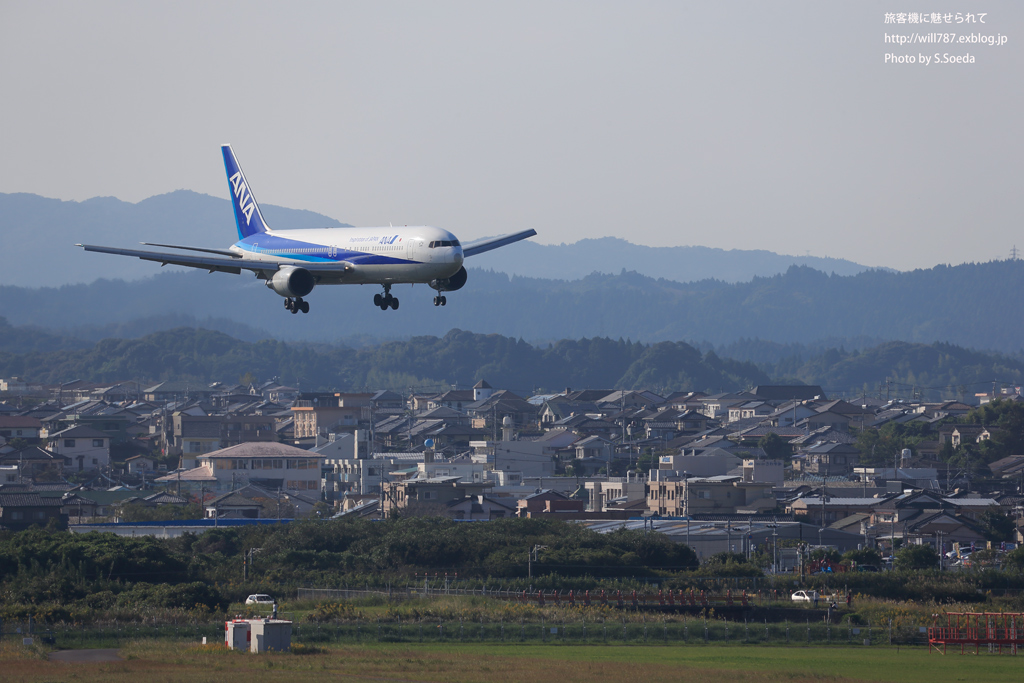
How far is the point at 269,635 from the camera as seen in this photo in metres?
41.0

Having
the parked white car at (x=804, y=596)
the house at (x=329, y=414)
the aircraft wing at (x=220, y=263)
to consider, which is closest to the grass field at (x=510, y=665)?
the parked white car at (x=804, y=596)

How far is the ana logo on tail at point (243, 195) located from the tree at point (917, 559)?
3688 cm

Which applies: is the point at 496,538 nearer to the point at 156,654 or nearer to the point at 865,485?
the point at 156,654

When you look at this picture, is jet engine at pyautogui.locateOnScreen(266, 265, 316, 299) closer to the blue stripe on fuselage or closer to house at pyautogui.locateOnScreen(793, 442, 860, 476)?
the blue stripe on fuselage

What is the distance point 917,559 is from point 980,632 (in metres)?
17.5

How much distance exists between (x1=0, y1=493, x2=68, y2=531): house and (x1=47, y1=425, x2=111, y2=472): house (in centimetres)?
4004

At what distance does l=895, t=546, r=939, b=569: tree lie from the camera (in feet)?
218

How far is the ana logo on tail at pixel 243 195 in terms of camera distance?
54.5m

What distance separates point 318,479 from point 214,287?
244 feet

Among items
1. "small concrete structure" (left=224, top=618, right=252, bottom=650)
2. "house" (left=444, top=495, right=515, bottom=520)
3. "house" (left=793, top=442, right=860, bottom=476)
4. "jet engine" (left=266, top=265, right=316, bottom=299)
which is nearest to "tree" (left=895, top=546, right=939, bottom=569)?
"house" (left=444, top=495, right=515, bottom=520)

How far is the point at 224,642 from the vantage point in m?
42.6

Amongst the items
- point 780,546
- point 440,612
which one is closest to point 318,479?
point 780,546

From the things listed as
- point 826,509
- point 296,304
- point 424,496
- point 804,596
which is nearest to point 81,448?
point 424,496

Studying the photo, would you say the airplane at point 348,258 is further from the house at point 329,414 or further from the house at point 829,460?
the house at point 329,414
